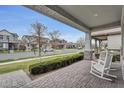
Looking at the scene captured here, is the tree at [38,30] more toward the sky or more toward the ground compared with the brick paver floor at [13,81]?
more toward the sky

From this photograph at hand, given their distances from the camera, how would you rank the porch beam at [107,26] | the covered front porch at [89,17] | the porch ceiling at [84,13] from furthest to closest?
the porch beam at [107,26], the covered front porch at [89,17], the porch ceiling at [84,13]

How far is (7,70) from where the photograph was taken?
5.79 m

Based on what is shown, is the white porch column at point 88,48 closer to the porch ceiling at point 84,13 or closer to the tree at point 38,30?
the porch ceiling at point 84,13

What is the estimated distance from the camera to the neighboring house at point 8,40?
5434 millimetres

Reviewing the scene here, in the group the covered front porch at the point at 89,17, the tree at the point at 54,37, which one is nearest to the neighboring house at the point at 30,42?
the tree at the point at 54,37

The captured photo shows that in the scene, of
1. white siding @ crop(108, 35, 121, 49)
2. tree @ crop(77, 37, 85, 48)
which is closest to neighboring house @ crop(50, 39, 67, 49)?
tree @ crop(77, 37, 85, 48)

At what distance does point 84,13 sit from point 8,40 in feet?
11.2

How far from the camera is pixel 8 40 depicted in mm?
5703

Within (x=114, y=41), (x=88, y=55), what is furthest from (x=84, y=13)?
(x=114, y=41)

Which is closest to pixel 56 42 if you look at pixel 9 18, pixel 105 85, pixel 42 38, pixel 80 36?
pixel 42 38

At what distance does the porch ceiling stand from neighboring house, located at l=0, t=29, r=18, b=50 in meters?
1.80

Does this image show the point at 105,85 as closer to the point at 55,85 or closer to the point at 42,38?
the point at 55,85

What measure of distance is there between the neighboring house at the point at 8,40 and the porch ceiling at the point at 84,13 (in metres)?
1.80
